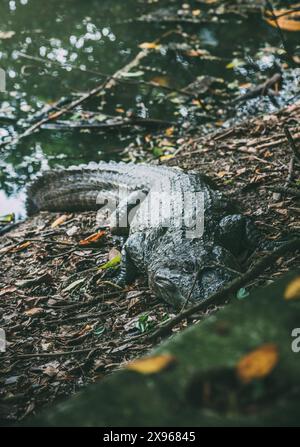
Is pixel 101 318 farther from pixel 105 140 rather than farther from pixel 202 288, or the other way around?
pixel 105 140

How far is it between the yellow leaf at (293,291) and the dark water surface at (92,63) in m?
4.65

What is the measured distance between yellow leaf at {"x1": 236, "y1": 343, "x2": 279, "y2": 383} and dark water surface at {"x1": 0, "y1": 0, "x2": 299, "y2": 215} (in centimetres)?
486

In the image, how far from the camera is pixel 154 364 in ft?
4.51

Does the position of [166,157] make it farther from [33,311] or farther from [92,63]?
[92,63]

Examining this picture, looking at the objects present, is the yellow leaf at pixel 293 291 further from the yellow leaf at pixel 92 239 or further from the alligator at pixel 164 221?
the yellow leaf at pixel 92 239

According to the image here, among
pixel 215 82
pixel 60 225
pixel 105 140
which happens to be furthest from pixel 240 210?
pixel 215 82

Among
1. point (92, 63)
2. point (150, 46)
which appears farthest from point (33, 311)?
point (150, 46)

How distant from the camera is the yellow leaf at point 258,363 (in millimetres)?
1271

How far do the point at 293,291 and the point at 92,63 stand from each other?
7.91 metres

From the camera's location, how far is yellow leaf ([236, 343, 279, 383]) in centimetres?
127

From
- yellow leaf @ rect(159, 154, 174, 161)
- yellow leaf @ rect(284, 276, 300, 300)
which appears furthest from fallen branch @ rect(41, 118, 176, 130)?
yellow leaf @ rect(284, 276, 300, 300)

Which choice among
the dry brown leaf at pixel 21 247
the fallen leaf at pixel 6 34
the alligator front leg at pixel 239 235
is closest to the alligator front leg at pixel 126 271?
the alligator front leg at pixel 239 235

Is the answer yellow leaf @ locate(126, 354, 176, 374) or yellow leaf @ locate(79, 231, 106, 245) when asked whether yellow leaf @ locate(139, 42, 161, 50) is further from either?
yellow leaf @ locate(126, 354, 176, 374)
